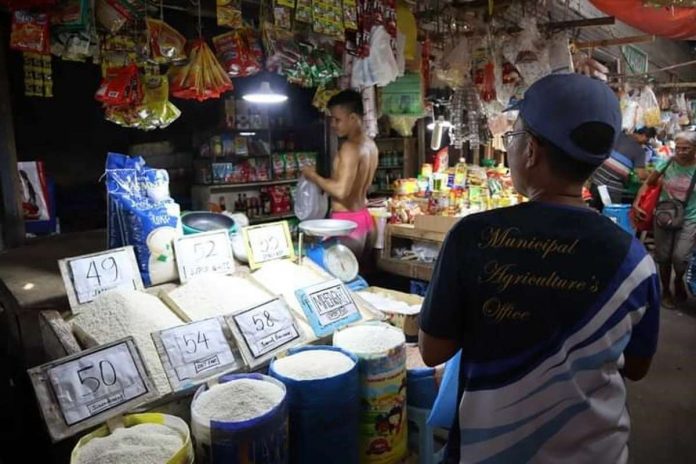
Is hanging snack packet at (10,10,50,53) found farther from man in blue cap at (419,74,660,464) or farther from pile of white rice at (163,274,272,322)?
man in blue cap at (419,74,660,464)

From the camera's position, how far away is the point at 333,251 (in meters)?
2.59

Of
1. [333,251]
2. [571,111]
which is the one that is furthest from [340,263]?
[571,111]

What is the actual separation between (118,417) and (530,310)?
1172mm

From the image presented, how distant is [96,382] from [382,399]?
95cm

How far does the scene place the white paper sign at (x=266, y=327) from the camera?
5.64ft

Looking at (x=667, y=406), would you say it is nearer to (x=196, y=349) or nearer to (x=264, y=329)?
(x=264, y=329)

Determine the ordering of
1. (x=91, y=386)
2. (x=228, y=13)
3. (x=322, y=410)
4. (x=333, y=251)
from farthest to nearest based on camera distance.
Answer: (x=333, y=251), (x=228, y=13), (x=322, y=410), (x=91, y=386)

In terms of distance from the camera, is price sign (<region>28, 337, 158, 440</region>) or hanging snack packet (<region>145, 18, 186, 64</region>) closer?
price sign (<region>28, 337, 158, 440</region>)

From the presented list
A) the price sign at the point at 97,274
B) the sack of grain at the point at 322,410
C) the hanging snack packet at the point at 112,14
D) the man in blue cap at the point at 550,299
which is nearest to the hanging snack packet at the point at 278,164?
the hanging snack packet at the point at 112,14

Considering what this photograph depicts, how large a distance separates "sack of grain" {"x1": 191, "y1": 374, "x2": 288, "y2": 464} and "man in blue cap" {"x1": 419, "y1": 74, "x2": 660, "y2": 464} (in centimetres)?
58

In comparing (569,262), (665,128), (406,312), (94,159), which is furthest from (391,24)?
(665,128)

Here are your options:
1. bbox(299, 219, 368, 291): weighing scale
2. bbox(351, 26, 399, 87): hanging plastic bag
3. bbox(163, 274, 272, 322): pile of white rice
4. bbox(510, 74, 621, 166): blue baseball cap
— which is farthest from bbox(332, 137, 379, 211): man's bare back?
bbox(510, 74, 621, 166): blue baseball cap

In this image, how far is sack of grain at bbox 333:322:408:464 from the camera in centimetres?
177

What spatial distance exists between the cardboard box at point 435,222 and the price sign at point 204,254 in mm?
1907
